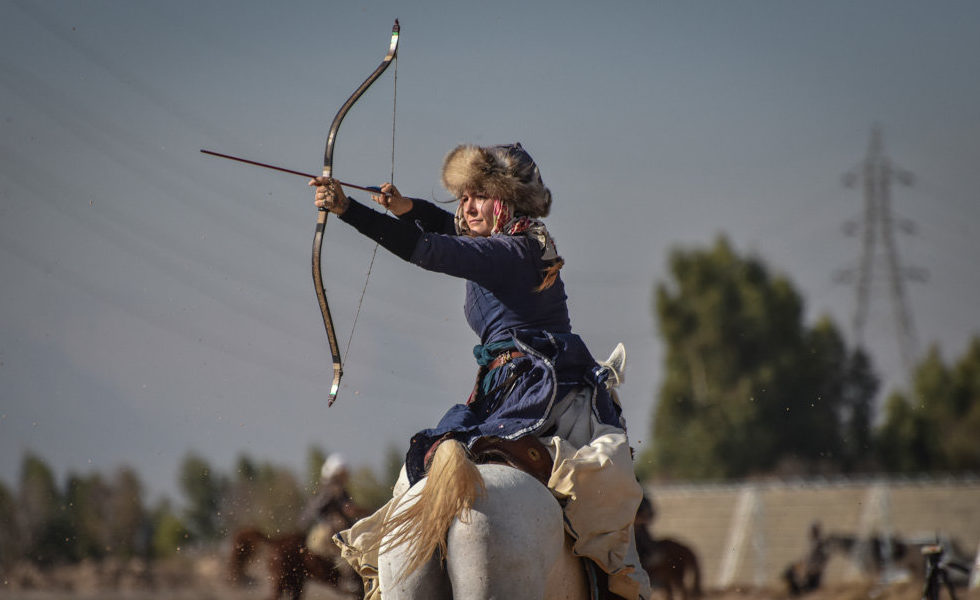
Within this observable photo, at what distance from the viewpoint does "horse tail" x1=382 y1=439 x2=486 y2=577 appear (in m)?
3.41

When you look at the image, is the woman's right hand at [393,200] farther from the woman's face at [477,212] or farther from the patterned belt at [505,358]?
the patterned belt at [505,358]

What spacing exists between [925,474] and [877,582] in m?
28.5

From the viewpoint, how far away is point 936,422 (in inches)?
1692

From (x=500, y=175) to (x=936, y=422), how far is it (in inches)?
1655

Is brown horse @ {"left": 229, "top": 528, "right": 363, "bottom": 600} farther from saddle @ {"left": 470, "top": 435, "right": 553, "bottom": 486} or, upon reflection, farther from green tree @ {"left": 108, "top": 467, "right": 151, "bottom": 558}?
green tree @ {"left": 108, "top": 467, "right": 151, "bottom": 558}

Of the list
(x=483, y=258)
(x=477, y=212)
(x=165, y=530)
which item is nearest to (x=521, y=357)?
(x=483, y=258)

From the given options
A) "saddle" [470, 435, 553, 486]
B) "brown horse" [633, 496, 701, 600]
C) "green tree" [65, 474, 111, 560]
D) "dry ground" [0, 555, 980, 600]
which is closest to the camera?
"saddle" [470, 435, 553, 486]

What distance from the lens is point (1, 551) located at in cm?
2606

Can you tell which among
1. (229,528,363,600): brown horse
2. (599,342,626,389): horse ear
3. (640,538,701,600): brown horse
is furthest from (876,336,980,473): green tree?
(599,342,626,389): horse ear

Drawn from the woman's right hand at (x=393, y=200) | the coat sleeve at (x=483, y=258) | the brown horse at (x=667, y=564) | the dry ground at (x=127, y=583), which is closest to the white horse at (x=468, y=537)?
the coat sleeve at (x=483, y=258)

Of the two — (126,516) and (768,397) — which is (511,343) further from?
(768,397)

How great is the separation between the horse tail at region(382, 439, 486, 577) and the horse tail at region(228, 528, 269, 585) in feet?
21.5

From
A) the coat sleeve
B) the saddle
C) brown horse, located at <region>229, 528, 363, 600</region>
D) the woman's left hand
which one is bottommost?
brown horse, located at <region>229, 528, 363, 600</region>

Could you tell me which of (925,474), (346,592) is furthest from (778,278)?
(346,592)
